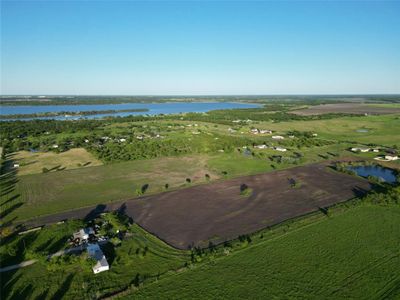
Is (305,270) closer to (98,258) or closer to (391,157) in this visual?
(98,258)

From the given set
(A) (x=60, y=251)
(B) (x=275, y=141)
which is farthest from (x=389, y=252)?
(B) (x=275, y=141)

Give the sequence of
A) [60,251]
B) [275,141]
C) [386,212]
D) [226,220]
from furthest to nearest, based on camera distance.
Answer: [275,141], [386,212], [226,220], [60,251]

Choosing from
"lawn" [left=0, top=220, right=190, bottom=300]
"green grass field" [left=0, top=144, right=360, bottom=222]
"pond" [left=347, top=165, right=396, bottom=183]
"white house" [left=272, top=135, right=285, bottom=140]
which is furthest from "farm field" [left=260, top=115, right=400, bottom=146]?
"lawn" [left=0, top=220, right=190, bottom=300]

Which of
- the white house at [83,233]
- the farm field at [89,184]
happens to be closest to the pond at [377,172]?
the farm field at [89,184]

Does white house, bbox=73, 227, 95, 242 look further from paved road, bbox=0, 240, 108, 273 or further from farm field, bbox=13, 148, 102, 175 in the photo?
farm field, bbox=13, 148, 102, 175

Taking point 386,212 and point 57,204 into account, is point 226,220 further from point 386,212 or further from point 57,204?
point 57,204

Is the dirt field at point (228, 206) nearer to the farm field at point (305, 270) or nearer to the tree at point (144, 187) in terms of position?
the tree at point (144, 187)
